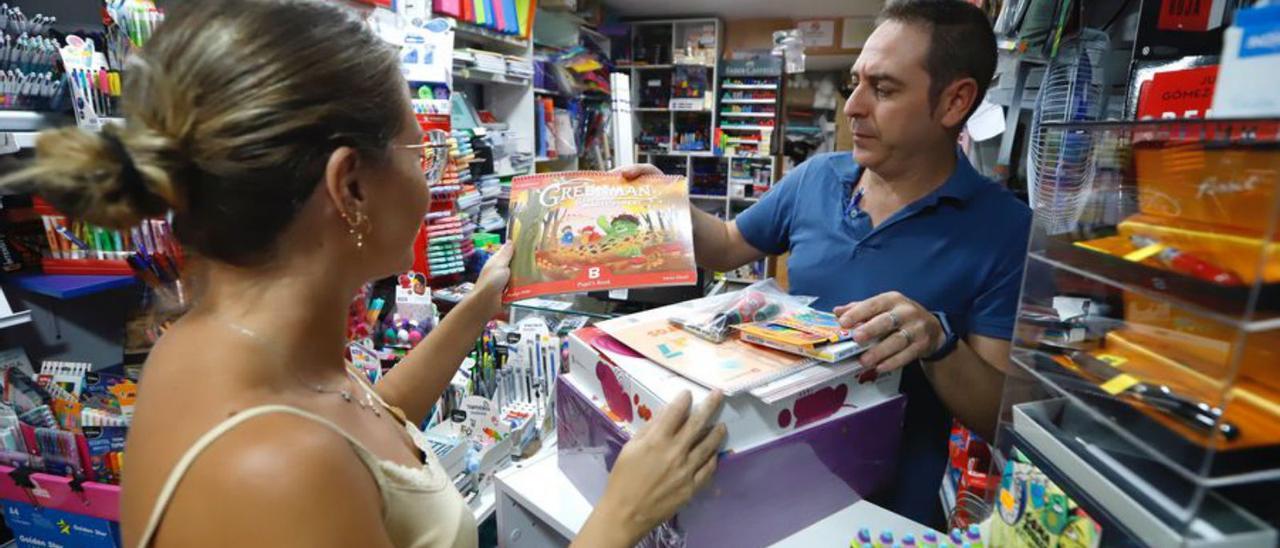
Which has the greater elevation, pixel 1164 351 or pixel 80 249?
pixel 1164 351

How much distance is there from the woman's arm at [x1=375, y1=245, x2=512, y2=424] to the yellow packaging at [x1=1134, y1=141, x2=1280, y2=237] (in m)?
1.14

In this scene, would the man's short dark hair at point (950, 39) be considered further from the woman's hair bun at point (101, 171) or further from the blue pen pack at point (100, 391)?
the blue pen pack at point (100, 391)

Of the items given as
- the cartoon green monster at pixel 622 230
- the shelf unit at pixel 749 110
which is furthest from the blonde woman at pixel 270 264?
the shelf unit at pixel 749 110

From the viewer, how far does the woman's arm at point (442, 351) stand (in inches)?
51.7

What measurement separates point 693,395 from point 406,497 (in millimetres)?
434

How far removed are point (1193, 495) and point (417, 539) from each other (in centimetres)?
92

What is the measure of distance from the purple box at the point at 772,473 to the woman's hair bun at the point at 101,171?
70 centimetres

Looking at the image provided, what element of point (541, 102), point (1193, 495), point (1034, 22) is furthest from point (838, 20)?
point (1193, 495)

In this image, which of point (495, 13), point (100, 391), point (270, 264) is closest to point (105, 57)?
point (100, 391)

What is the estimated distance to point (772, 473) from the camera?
3.21ft

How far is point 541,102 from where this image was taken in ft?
13.4

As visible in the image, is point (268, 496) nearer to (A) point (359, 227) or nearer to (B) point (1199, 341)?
(A) point (359, 227)

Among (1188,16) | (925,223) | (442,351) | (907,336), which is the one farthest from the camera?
(925,223)

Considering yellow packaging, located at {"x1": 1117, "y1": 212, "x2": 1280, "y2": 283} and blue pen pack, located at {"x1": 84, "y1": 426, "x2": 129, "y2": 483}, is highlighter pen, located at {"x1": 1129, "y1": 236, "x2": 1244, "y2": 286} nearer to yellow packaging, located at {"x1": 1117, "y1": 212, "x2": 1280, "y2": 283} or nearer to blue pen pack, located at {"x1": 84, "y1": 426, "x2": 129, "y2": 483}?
yellow packaging, located at {"x1": 1117, "y1": 212, "x2": 1280, "y2": 283}
